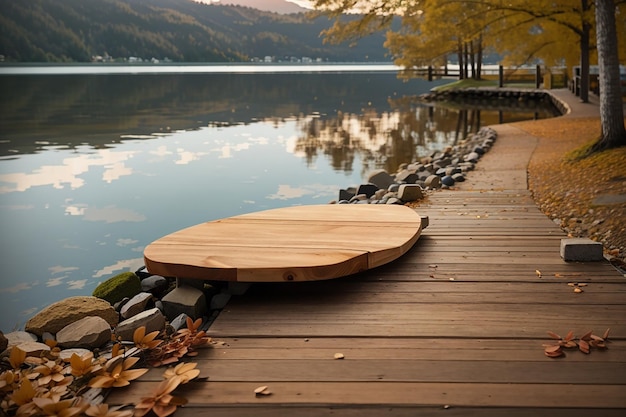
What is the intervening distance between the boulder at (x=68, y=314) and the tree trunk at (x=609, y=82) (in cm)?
742

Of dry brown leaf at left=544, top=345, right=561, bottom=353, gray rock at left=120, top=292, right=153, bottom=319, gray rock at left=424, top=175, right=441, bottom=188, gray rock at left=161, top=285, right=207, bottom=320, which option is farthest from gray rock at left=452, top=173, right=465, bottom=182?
dry brown leaf at left=544, top=345, right=561, bottom=353

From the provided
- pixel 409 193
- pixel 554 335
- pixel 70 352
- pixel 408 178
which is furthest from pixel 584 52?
pixel 70 352

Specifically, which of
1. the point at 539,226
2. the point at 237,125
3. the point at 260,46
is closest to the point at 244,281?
the point at 539,226

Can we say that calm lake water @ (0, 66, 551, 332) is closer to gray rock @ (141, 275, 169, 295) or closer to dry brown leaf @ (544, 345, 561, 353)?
gray rock @ (141, 275, 169, 295)

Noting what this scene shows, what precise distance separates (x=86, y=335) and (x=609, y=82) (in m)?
8.20

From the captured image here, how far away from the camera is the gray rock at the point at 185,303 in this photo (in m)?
3.64

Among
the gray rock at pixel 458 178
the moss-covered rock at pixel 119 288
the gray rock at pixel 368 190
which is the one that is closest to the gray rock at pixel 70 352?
the moss-covered rock at pixel 119 288

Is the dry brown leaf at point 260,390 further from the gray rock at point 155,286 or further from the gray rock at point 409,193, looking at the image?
the gray rock at point 409,193

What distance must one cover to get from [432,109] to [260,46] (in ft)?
498

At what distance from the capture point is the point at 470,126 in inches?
896

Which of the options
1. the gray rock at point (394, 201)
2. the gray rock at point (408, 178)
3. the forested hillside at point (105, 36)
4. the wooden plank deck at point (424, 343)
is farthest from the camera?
the forested hillside at point (105, 36)

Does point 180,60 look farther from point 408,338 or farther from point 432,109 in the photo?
point 408,338

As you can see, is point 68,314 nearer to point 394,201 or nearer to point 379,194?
point 394,201

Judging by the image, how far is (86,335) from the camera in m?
3.42
